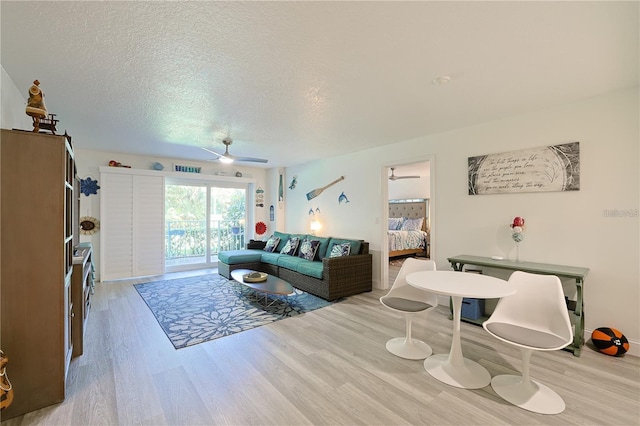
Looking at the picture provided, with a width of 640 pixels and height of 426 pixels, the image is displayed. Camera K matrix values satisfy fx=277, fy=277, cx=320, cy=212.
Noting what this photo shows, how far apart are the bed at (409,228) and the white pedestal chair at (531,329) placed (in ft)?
14.9

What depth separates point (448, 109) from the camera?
3115 mm

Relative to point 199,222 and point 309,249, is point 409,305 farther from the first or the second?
point 199,222

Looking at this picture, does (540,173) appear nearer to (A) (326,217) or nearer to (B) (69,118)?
(A) (326,217)

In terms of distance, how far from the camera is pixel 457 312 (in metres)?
2.34

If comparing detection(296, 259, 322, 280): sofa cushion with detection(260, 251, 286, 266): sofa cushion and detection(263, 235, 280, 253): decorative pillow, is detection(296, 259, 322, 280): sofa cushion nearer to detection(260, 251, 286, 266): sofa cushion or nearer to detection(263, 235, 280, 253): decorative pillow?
detection(260, 251, 286, 266): sofa cushion

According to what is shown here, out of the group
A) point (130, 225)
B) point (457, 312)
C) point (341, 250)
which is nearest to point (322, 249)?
point (341, 250)

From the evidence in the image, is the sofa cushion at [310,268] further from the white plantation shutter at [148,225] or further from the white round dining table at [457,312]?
the white plantation shutter at [148,225]

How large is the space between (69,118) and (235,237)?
14.0ft

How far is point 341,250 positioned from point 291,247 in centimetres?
127

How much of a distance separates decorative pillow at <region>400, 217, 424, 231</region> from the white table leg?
5812 millimetres

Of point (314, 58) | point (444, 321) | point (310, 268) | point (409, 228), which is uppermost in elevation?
point (314, 58)

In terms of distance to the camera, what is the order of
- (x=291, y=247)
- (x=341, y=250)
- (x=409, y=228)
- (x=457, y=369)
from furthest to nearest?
(x=409, y=228), (x=291, y=247), (x=341, y=250), (x=457, y=369)

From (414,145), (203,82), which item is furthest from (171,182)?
(414,145)

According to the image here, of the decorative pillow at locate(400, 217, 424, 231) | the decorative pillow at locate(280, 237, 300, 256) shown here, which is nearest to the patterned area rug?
the decorative pillow at locate(280, 237, 300, 256)
